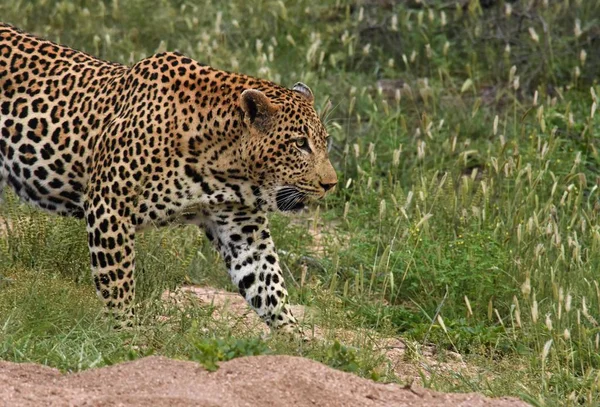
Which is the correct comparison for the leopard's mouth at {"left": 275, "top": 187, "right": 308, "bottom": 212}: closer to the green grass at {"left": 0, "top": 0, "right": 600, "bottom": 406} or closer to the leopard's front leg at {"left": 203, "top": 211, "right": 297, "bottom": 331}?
the leopard's front leg at {"left": 203, "top": 211, "right": 297, "bottom": 331}

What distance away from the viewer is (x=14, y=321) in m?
6.55

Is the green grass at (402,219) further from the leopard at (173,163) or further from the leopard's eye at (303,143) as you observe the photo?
the leopard's eye at (303,143)

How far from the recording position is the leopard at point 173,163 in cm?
714

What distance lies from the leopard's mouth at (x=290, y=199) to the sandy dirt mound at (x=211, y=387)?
177 centimetres

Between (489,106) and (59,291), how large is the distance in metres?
5.38

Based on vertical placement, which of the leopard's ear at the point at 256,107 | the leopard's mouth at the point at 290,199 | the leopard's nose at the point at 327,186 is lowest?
the leopard's mouth at the point at 290,199

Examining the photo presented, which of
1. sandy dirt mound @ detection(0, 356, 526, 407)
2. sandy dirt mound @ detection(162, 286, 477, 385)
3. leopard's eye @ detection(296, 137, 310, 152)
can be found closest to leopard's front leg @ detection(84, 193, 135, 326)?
sandy dirt mound @ detection(162, 286, 477, 385)

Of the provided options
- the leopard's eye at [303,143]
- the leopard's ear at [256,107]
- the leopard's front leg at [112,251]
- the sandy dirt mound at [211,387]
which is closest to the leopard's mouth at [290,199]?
the leopard's eye at [303,143]

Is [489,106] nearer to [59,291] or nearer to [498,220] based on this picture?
[498,220]

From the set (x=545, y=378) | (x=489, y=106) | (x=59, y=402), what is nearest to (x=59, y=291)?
(x=59, y=402)

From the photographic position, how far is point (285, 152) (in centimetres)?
717

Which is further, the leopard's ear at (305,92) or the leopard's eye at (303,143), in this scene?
the leopard's ear at (305,92)

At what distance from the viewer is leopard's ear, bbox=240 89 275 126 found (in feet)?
23.2

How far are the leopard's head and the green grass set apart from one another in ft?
1.91
